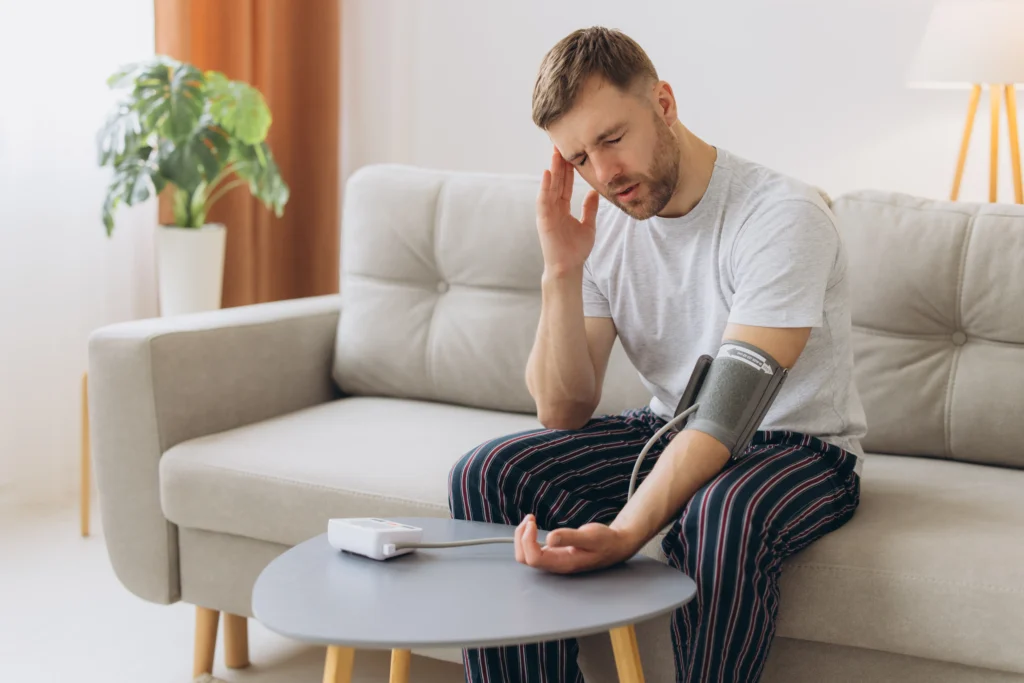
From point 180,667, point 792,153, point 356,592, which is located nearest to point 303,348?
point 180,667

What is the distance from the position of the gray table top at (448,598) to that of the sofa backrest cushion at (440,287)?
2.91 ft

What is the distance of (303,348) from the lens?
7.27 ft

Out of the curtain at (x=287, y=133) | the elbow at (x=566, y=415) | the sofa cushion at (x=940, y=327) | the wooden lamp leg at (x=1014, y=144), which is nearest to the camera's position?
the elbow at (x=566, y=415)

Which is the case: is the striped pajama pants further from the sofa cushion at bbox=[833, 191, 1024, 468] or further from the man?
the sofa cushion at bbox=[833, 191, 1024, 468]

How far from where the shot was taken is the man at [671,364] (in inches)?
50.4

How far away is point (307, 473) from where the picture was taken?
1.75m

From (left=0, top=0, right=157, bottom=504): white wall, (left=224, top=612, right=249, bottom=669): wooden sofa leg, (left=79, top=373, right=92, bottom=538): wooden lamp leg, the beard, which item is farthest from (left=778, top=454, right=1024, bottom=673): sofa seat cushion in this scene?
(left=0, top=0, right=157, bottom=504): white wall

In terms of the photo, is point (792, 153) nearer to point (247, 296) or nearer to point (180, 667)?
point (247, 296)

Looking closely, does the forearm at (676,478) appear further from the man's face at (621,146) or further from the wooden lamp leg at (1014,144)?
the wooden lamp leg at (1014,144)

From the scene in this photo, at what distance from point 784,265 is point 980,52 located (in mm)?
1105

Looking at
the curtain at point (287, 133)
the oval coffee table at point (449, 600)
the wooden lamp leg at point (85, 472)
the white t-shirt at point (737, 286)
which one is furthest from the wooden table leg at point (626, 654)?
the curtain at point (287, 133)

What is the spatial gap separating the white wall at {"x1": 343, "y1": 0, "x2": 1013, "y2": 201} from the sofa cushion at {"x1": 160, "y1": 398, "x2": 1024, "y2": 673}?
44.6 inches

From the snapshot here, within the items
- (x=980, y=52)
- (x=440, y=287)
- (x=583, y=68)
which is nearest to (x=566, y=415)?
(x=583, y=68)

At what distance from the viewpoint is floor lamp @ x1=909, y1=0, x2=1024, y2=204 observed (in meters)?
2.18
